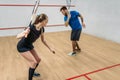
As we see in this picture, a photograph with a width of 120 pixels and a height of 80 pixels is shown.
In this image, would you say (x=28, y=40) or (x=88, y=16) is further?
(x=88, y=16)

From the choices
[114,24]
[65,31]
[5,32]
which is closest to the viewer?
[114,24]

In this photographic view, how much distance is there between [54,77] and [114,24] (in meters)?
3.13

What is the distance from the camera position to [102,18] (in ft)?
17.0

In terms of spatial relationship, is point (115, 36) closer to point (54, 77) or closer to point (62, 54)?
point (62, 54)

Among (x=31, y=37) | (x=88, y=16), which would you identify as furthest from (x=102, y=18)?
(x=31, y=37)

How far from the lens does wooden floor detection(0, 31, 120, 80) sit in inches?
102

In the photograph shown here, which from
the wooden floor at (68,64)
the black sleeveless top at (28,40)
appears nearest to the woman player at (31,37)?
the black sleeveless top at (28,40)

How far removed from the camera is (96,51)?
13.0 ft

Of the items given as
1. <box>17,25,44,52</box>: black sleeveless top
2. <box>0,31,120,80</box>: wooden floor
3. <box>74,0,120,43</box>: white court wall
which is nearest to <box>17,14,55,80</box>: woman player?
<box>17,25,44,52</box>: black sleeveless top

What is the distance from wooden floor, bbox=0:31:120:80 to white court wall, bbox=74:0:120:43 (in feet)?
2.43

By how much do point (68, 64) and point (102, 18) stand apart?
110 inches

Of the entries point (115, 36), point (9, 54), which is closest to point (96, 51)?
point (115, 36)

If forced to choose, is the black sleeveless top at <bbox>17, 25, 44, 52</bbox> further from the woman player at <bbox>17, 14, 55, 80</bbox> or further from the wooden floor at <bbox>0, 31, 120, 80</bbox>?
the wooden floor at <bbox>0, 31, 120, 80</bbox>

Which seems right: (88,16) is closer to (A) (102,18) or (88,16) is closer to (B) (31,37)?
(A) (102,18)
